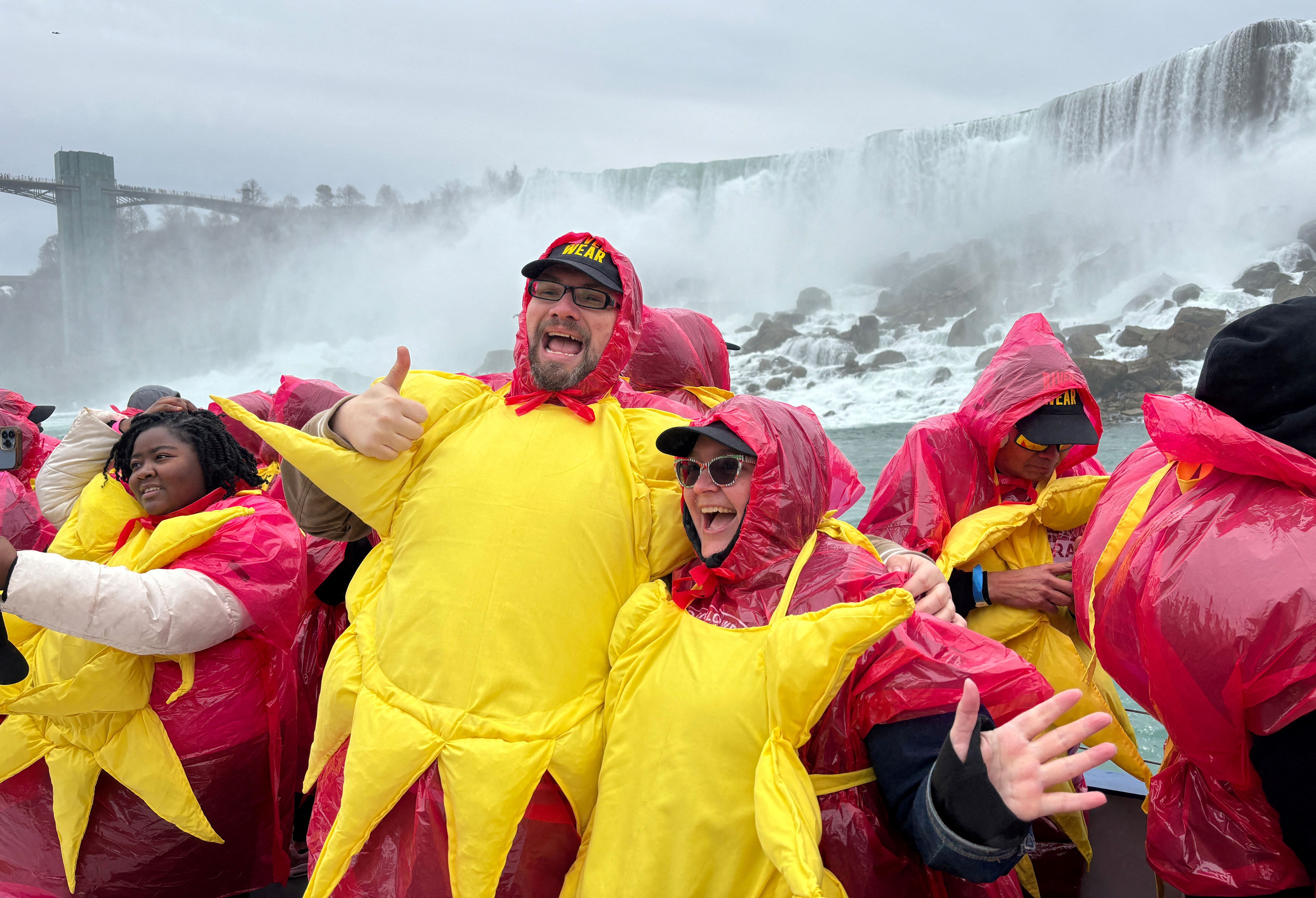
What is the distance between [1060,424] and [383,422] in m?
1.80

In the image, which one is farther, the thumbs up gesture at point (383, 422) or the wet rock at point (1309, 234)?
the wet rock at point (1309, 234)

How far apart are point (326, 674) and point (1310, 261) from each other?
77.2 feet

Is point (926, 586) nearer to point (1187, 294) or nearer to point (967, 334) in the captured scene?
point (1187, 294)

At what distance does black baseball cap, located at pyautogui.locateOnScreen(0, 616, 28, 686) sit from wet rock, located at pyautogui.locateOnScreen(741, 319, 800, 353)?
2266 cm

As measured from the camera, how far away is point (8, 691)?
84.4 inches

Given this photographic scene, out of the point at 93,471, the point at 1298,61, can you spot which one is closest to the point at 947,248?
the point at 1298,61

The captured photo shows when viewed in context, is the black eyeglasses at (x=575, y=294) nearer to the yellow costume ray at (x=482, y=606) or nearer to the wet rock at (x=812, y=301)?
the yellow costume ray at (x=482, y=606)

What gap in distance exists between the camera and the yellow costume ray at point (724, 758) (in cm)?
131

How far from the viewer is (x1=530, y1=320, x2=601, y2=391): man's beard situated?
1.78 meters

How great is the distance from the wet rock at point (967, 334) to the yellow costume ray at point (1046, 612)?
2112 cm

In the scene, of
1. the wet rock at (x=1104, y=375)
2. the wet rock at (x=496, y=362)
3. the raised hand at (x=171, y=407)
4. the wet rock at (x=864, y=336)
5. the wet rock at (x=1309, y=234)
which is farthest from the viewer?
the wet rock at (x=496, y=362)

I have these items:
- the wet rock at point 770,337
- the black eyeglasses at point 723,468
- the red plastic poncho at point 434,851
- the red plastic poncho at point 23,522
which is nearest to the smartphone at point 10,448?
the red plastic poncho at point 23,522

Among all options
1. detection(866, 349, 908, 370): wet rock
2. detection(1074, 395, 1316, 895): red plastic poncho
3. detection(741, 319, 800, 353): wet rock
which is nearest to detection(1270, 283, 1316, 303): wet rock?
detection(866, 349, 908, 370): wet rock

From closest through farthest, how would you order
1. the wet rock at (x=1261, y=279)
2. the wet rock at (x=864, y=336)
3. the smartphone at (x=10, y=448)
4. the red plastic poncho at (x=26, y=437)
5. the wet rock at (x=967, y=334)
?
the smartphone at (x=10, y=448) → the red plastic poncho at (x=26, y=437) → the wet rock at (x=1261, y=279) → the wet rock at (x=967, y=334) → the wet rock at (x=864, y=336)
